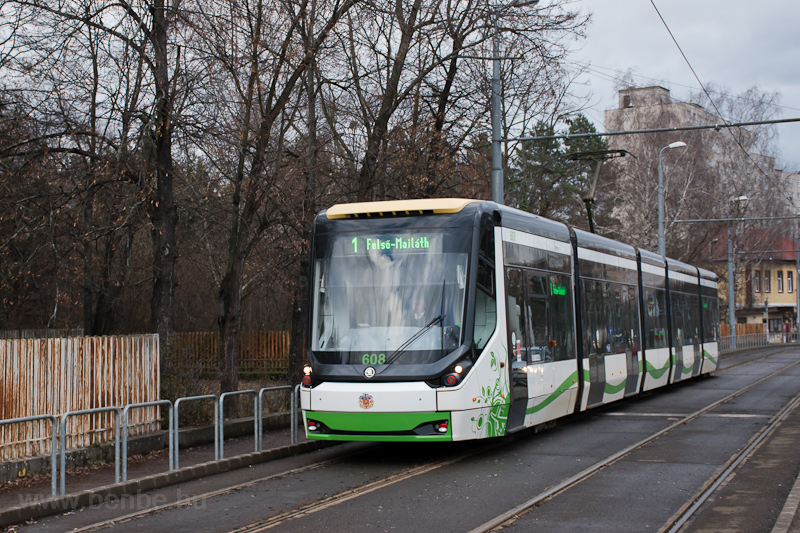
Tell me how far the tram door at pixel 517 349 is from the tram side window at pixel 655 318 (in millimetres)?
8221

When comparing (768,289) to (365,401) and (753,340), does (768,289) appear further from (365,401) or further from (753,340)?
(365,401)

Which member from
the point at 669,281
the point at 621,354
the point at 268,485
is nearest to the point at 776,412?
the point at 621,354

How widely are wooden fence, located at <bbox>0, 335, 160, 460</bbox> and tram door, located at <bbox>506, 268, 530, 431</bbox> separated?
5107 mm

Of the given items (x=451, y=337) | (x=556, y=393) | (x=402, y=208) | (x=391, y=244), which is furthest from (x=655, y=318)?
(x=451, y=337)

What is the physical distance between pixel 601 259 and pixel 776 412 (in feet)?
14.6

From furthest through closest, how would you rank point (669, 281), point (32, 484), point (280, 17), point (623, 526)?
point (669, 281) < point (280, 17) < point (32, 484) < point (623, 526)

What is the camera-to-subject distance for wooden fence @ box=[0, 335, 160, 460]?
35.2 feet

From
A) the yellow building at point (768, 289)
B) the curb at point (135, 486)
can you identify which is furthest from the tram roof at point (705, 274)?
the yellow building at point (768, 289)

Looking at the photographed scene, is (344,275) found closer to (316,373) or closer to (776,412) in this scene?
(316,373)

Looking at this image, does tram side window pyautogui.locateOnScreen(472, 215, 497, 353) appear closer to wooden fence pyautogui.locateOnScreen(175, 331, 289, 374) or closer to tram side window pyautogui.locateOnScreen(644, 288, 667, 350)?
tram side window pyautogui.locateOnScreen(644, 288, 667, 350)

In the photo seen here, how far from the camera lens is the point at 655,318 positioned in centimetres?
2133

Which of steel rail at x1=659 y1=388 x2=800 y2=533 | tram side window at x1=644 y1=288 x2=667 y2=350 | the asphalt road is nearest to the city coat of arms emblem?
the asphalt road

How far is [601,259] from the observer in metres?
17.6

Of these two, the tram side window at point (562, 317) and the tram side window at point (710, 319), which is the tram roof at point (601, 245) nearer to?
the tram side window at point (562, 317)
